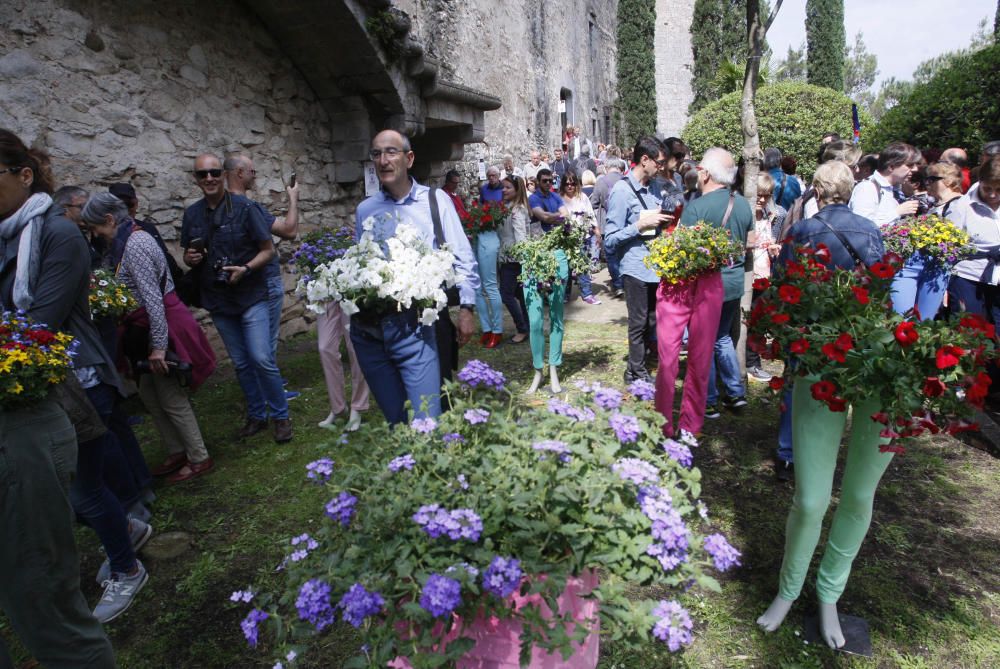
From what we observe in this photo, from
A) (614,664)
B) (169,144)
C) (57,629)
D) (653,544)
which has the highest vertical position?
(169,144)

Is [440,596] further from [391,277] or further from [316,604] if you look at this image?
[391,277]

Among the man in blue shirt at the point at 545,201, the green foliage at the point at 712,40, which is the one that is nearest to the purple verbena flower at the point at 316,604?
the man in blue shirt at the point at 545,201

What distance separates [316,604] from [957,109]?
919 centimetres

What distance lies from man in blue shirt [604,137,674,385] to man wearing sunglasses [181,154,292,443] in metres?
2.70

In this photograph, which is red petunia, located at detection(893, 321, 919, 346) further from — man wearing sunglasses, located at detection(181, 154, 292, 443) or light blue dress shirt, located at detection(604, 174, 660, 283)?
man wearing sunglasses, located at detection(181, 154, 292, 443)

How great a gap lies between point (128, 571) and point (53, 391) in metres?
1.34

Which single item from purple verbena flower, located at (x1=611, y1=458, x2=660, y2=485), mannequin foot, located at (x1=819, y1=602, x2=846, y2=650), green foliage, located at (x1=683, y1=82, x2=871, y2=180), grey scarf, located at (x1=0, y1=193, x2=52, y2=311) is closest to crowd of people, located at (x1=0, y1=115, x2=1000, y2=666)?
grey scarf, located at (x1=0, y1=193, x2=52, y2=311)

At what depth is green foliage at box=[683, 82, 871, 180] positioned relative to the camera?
12258 mm

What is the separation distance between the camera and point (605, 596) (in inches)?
59.8

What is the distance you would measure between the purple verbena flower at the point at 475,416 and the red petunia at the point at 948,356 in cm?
150

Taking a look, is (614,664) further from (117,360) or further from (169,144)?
(169,144)

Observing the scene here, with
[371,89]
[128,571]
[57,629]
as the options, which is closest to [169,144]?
[371,89]

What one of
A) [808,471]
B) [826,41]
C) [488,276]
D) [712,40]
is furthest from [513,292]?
[826,41]

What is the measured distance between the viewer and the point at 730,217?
4102 millimetres
